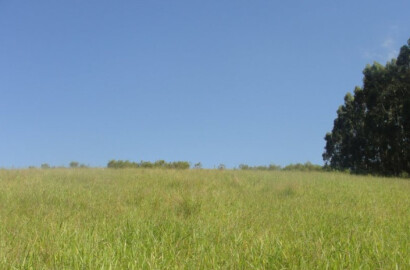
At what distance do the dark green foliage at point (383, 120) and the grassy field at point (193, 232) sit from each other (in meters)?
19.5

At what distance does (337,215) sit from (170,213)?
2.79 m

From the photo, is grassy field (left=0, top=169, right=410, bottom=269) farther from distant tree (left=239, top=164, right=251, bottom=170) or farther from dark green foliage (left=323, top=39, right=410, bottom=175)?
dark green foliage (left=323, top=39, right=410, bottom=175)

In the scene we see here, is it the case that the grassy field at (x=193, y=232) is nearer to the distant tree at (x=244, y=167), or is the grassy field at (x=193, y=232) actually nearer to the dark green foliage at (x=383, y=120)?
the distant tree at (x=244, y=167)

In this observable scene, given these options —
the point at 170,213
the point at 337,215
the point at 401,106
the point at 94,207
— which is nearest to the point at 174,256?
the point at 170,213

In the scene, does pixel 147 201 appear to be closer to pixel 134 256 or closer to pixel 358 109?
pixel 134 256

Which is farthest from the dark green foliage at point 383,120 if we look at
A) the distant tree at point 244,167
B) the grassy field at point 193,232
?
the grassy field at point 193,232

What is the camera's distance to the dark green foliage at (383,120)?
23.6 metres

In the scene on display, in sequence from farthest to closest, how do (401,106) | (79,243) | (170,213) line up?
1. (401,106)
2. (170,213)
3. (79,243)

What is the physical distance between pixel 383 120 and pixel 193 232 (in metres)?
24.5

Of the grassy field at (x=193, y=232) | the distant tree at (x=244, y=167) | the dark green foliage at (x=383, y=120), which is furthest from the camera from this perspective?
the dark green foliage at (x=383, y=120)

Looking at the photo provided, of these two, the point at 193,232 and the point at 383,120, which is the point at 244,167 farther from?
the point at 193,232

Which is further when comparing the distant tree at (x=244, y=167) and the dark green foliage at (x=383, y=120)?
the dark green foliage at (x=383, y=120)

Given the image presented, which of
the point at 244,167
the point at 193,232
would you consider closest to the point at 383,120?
the point at 244,167

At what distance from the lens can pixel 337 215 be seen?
5316 millimetres
